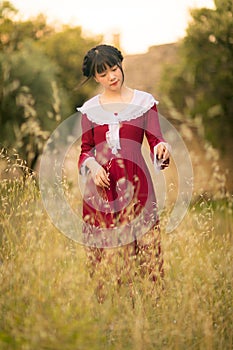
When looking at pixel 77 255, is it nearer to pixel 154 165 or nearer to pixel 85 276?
pixel 85 276

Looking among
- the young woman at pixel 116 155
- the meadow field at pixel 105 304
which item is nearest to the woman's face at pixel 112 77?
the young woman at pixel 116 155

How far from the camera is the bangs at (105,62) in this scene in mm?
3824

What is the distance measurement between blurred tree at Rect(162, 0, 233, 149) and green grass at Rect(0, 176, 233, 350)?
11.8m

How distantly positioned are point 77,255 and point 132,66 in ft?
58.1

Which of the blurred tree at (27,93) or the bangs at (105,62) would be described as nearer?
the bangs at (105,62)

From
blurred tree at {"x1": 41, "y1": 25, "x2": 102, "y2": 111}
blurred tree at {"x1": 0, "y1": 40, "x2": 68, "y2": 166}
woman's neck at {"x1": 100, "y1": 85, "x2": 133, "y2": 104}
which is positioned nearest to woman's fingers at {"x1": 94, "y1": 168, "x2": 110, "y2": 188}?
woman's neck at {"x1": 100, "y1": 85, "x2": 133, "y2": 104}

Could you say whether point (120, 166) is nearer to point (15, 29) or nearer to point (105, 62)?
point (105, 62)

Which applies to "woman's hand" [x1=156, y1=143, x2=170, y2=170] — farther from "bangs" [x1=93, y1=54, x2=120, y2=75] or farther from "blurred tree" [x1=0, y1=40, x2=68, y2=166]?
"blurred tree" [x1=0, y1=40, x2=68, y2=166]

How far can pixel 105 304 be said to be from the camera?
3295 millimetres

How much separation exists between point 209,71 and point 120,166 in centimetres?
1239

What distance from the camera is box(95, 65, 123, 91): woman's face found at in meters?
3.83

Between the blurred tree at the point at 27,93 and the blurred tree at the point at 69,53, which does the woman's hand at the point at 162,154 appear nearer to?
the blurred tree at the point at 27,93

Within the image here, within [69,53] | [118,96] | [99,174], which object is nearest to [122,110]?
[118,96]

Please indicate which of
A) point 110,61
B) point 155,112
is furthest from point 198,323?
point 110,61
